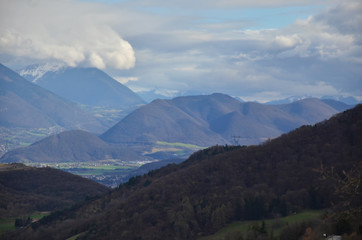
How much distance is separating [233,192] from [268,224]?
27.0m

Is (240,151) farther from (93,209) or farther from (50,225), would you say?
(50,225)

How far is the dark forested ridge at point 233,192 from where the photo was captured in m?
100

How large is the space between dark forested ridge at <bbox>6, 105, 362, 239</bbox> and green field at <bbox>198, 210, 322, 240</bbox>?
2.67m

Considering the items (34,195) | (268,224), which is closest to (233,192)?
(268,224)

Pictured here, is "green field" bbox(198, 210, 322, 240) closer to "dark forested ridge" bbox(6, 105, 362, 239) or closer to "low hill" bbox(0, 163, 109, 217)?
"dark forested ridge" bbox(6, 105, 362, 239)

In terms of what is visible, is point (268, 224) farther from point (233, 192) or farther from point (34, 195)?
point (34, 195)

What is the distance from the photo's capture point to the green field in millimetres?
82500

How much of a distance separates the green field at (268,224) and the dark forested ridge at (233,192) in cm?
267

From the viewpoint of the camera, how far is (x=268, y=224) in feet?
286

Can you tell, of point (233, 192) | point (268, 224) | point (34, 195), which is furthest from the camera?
point (34, 195)

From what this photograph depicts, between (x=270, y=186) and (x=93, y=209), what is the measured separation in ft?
197

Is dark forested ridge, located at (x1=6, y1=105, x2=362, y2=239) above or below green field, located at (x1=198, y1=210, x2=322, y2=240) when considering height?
above

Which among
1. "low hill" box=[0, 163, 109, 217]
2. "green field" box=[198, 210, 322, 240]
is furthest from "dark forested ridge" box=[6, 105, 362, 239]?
"low hill" box=[0, 163, 109, 217]

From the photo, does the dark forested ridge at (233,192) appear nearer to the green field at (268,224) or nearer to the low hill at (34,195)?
the green field at (268,224)
